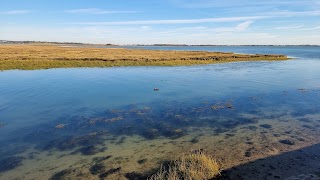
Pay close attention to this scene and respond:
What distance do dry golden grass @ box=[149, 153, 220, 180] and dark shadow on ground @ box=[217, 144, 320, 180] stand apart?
0.47 metres

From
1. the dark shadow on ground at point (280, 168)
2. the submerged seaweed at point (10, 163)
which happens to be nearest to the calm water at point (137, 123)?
the submerged seaweed at point (10, 163)

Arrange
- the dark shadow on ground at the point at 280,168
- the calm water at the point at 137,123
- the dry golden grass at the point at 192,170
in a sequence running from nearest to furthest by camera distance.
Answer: the dry golden grass at the point at 192,170
the dark shadow on ground at the point at 280,168
the calm water at the point at 137,123

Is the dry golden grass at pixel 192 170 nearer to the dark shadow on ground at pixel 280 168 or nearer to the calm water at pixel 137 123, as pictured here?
the dark shadow on ground at pixel 280 168

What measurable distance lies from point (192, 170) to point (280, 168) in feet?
12.7

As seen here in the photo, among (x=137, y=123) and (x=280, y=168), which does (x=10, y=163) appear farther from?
(x=280, y=168)

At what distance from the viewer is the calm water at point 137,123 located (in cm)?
1334

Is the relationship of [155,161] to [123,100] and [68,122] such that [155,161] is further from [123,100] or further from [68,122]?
[123,100]

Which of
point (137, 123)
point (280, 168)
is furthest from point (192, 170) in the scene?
point (137, 123)

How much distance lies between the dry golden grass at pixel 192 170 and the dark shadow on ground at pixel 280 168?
18.5 inches

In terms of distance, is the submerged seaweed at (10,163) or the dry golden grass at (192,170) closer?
the dry golden grass at (192,170)

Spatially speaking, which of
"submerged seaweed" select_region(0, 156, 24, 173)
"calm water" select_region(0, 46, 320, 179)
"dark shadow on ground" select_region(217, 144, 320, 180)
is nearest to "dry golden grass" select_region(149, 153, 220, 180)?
"dark shadow on ground" select_region(217, 144, 320, 180)

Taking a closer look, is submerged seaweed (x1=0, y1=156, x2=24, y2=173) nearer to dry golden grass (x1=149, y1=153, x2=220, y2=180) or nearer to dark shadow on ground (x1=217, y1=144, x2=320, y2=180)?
dry golden grass (x1=149, y1=153, x2=220, y2=180)

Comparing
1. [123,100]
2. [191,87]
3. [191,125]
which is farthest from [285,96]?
[123,100]

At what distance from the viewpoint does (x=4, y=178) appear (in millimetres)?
11531
